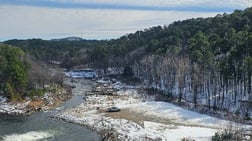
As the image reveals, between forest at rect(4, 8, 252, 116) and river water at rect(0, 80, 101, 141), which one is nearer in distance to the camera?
river water at rect(0, 80, 101, 141)

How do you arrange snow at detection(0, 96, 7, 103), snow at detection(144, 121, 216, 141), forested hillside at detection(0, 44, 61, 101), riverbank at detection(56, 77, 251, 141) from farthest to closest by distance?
forested hillside at detection(0, 44, 61, 101)
snow at detection(0, 96, 7, 103)
riverbank at detection(56, 77, 251, 141)
snow at detection(144, 121, 216, 141)

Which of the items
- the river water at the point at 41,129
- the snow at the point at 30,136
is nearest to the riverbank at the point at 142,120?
the river water at the point at 41,129

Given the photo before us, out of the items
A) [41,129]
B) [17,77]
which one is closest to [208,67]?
[41,129]

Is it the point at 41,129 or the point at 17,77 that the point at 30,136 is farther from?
the point at 17,77

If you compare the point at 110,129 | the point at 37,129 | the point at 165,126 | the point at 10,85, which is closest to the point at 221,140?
the point at 165,126

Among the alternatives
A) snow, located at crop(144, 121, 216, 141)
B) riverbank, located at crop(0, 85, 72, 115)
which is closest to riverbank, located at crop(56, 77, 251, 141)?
snow, located at crop(144, 121, 216, 141)

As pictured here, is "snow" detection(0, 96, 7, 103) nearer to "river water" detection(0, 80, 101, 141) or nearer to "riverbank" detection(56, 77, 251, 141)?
"river water" detection(0, 80, 101, 141)
